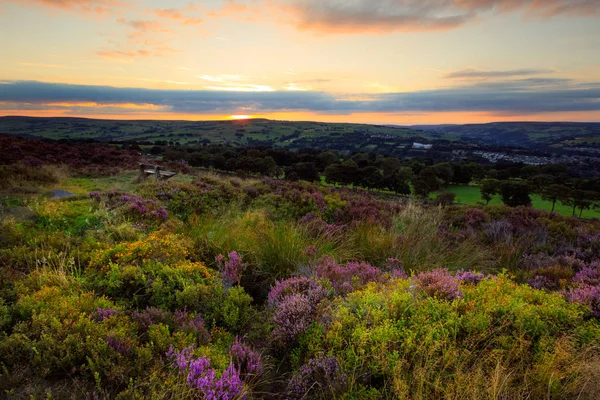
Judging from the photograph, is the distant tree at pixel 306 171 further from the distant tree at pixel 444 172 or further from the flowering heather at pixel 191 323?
the flowering heather at pixel 191 323

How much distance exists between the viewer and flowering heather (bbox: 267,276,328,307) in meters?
3.91

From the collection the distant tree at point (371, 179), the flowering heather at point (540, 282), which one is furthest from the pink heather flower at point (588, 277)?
the distant tree at point (371, 179)

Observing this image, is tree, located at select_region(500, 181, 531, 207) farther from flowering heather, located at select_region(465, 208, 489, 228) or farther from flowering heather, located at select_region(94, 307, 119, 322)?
flowering heather, located at select_region(94, 307, 119, 322)

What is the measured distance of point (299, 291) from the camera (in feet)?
13.7

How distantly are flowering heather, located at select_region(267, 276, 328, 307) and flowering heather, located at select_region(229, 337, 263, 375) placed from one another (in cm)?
91

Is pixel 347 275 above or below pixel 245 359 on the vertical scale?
above

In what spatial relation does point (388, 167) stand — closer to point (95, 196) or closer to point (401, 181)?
point (401, 181)

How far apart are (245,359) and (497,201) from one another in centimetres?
9100

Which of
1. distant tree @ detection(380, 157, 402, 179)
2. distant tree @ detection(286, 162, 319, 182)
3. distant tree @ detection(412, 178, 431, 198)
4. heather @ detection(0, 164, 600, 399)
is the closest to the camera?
heather @ detection(0, 164, 600, 399)

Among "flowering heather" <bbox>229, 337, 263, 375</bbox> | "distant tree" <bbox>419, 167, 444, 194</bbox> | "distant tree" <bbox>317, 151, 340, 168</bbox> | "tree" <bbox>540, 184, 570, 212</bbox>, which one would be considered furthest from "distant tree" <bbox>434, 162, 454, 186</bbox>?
"flowering heather" <bbox>229, 337, 263, 375</bbox>

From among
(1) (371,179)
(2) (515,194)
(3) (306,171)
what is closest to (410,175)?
(1) (371,179)

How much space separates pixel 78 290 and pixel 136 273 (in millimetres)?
661

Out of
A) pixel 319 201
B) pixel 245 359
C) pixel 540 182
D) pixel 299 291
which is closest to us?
pixel 245 359

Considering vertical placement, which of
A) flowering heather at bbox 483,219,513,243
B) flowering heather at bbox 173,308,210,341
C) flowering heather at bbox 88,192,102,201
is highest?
flowering heather at bbox 88,192,102,201
